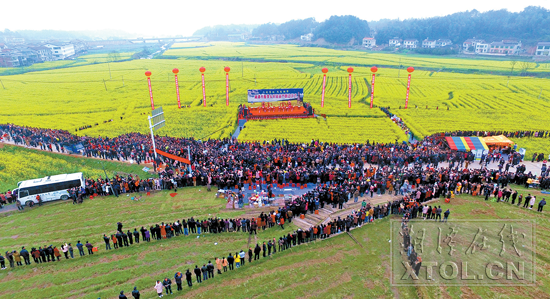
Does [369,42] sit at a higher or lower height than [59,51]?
higher

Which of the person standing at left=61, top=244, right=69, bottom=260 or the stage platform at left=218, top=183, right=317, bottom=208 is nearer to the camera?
the person standing at left=61, top=244, right=69, bottom=260

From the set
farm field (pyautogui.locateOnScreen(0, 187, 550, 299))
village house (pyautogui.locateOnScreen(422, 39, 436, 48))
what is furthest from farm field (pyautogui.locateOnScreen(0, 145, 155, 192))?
village house (pyautogui.locateOnScreen(422, 39, 436, 48))

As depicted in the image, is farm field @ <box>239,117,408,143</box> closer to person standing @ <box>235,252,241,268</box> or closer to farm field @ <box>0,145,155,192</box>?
farm field @ <box>0,145,155,192</box>

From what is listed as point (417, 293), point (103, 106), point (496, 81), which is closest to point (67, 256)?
point (417, 293)

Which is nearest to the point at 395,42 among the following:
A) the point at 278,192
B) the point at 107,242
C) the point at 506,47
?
the point at 506,47

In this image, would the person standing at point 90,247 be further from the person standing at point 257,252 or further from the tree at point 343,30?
the tree at point 343,30

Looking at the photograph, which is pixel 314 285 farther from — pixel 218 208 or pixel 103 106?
pixel 103 106

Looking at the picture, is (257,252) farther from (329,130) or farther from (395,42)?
(395,42)

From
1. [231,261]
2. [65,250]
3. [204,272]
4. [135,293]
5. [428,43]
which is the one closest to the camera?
[135,293]
